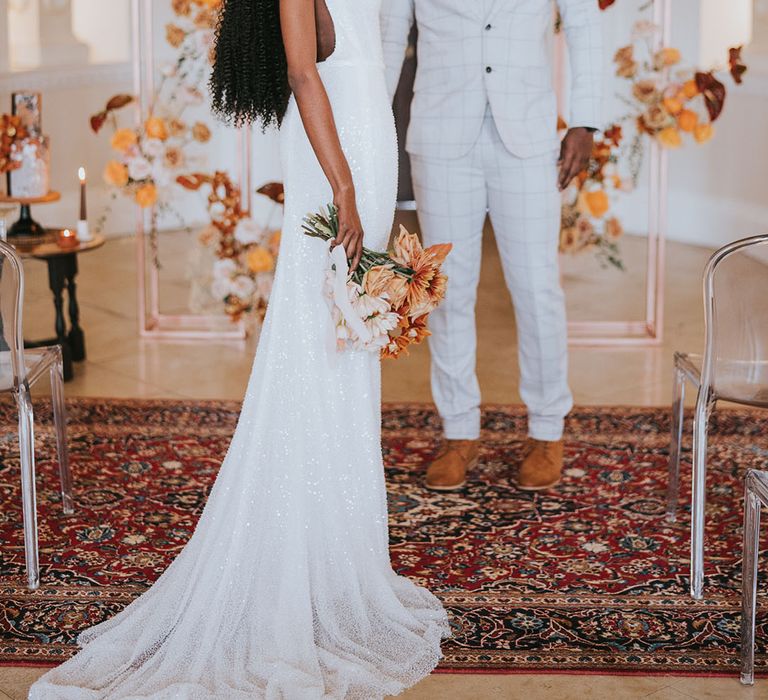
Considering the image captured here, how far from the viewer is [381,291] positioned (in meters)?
2.75

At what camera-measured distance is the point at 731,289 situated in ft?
10.1

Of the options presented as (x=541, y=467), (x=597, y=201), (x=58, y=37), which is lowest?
(x=541, y=467)

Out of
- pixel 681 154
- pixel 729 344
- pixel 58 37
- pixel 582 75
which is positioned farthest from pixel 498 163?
pixel 58 37

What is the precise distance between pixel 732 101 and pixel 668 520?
4.33m

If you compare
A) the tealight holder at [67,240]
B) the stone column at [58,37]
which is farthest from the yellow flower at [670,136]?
the stone column at [58,37]

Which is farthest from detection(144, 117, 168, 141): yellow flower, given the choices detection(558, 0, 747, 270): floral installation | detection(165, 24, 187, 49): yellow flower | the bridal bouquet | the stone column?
the stone column

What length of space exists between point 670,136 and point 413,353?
4.55ft

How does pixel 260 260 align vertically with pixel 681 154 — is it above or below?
below

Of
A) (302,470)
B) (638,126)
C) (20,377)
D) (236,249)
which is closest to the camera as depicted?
(302,470)

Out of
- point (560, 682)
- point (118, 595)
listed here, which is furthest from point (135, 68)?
point (560, 682)

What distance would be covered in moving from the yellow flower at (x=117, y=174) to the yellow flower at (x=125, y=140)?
0.22 ft

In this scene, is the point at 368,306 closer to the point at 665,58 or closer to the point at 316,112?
the point at 316,112

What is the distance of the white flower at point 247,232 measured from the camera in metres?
5.18

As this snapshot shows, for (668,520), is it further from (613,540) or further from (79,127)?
(79,127)
